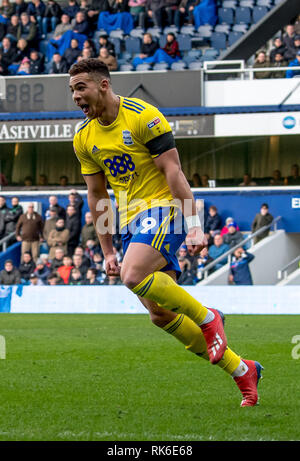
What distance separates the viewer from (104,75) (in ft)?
20.2

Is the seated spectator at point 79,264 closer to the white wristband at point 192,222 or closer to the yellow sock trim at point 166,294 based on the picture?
the white wristband at point 192,222

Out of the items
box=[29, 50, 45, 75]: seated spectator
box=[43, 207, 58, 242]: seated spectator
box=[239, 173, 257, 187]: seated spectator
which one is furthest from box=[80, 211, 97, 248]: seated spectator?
box=[29, 50, 45, 75]: seated spectator

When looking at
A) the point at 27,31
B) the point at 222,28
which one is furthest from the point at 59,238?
the point at 222,28

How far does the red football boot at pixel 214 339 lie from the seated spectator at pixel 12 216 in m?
16.8

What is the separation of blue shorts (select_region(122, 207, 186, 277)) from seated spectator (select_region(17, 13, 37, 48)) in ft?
65.8

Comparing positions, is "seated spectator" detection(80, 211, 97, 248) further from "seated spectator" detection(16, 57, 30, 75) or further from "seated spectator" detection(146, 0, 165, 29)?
"seated spectator" detection(146, 0, 165, 29)

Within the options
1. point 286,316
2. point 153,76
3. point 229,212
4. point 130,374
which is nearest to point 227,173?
point 229,212

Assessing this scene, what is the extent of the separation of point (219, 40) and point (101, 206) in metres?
18.7

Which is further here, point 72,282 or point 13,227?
point 13,227

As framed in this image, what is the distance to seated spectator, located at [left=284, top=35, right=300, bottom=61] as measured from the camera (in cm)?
2192

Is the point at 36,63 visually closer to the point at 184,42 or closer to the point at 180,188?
the point at 184,42
